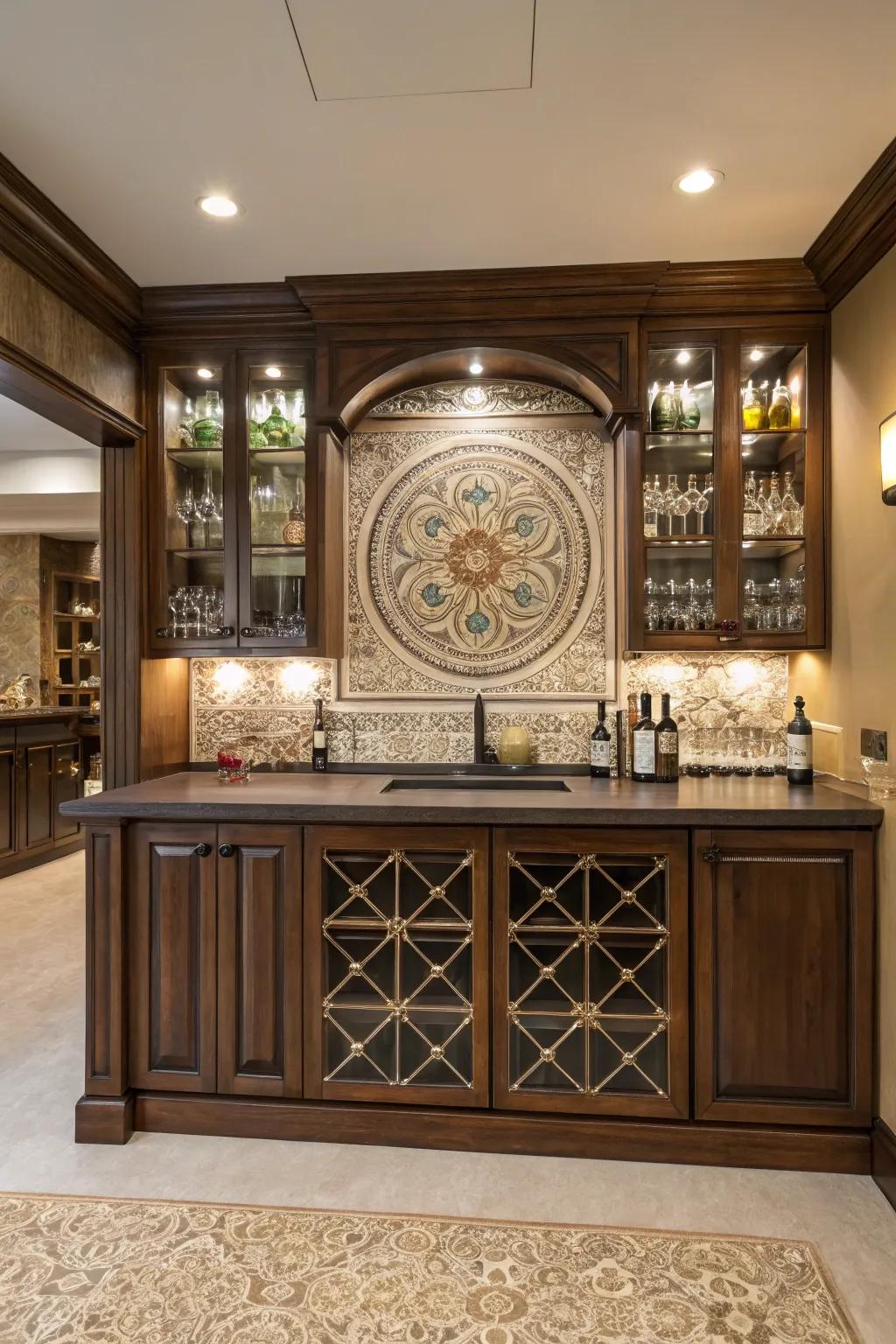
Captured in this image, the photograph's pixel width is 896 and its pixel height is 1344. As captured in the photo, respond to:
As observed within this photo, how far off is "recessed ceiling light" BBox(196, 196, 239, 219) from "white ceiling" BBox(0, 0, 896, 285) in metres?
0.04

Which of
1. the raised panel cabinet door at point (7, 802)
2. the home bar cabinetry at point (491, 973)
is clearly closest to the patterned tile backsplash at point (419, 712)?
the home bar cabinetry at point (491, 973)

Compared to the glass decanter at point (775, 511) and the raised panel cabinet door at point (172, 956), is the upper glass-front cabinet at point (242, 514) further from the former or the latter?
the glass decanter at point (775, 511)

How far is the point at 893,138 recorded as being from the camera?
209 cm

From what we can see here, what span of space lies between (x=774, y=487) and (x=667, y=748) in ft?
3.37

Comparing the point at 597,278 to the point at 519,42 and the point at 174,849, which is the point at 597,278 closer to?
the point at 519,42

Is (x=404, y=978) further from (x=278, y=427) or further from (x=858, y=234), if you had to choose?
(x=858, y=234)

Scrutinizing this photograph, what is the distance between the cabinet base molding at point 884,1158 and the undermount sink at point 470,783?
1.33 metres

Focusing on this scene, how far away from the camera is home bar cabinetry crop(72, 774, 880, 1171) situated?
2332 mm

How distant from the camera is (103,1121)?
8.00ft

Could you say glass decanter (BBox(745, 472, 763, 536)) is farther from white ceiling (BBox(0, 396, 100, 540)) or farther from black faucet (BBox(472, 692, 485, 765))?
white ceiling (BBox(0, 396, 100, 540))

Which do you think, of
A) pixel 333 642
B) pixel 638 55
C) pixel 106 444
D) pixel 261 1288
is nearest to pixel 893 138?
pixel 638 55

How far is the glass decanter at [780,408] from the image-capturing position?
288 centimetres

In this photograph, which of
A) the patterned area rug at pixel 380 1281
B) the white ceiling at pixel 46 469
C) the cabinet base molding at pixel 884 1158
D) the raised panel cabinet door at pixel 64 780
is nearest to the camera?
the patterned area rug at pixel 380 1281

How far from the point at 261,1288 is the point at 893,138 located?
328 centimetres
